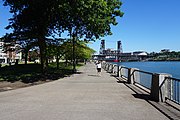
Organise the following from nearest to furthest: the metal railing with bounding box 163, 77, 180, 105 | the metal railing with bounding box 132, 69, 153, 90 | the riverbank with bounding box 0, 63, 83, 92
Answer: the metal railing with bounding box 163, 77, 180, 105, the metal railing with bounding box 132, 69, 153, 90, the riverbank with bounding box 0, 63, 83, 92

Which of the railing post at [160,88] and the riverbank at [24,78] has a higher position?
the railing post at [160,88]

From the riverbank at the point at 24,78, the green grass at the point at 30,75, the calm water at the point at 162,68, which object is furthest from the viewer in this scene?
the calm water at the point at 162,68

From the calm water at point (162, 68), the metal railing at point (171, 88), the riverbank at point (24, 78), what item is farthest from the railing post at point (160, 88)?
the calm water at point (162, 68)

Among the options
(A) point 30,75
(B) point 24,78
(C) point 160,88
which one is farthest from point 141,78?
(A) point 30,75

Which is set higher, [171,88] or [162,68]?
[171,88]

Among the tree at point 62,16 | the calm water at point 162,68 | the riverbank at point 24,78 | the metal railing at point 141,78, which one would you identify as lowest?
the calm water at point 162,68

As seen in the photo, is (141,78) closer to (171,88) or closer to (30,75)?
(171,88)

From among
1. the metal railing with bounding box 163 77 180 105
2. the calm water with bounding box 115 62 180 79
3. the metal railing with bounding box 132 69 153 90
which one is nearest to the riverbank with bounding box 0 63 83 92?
the metal railing with bounding box 132 69 153 90

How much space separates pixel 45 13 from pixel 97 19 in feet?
17.2

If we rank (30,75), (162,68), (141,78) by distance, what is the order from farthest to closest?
(162,68) < (30,75) < (141,78)

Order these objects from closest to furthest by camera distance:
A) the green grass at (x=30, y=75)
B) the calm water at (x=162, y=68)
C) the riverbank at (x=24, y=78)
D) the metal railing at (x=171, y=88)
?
the metal railing at (x=171, y=88) < the riverbank at (x=24, y=78) < the green grass at (x=30, y=75) < the calm water at (x=162, y=68)

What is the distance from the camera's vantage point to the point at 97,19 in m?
22.3

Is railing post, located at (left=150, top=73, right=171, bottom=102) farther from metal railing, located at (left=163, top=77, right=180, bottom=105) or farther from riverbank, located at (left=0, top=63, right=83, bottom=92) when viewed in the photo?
riverbank, located at (left=0, top=63, right=83, bottom=92)

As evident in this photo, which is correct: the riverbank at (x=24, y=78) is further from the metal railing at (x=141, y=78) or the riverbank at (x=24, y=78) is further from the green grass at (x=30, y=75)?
the metal railing at (x=141, y=78)
